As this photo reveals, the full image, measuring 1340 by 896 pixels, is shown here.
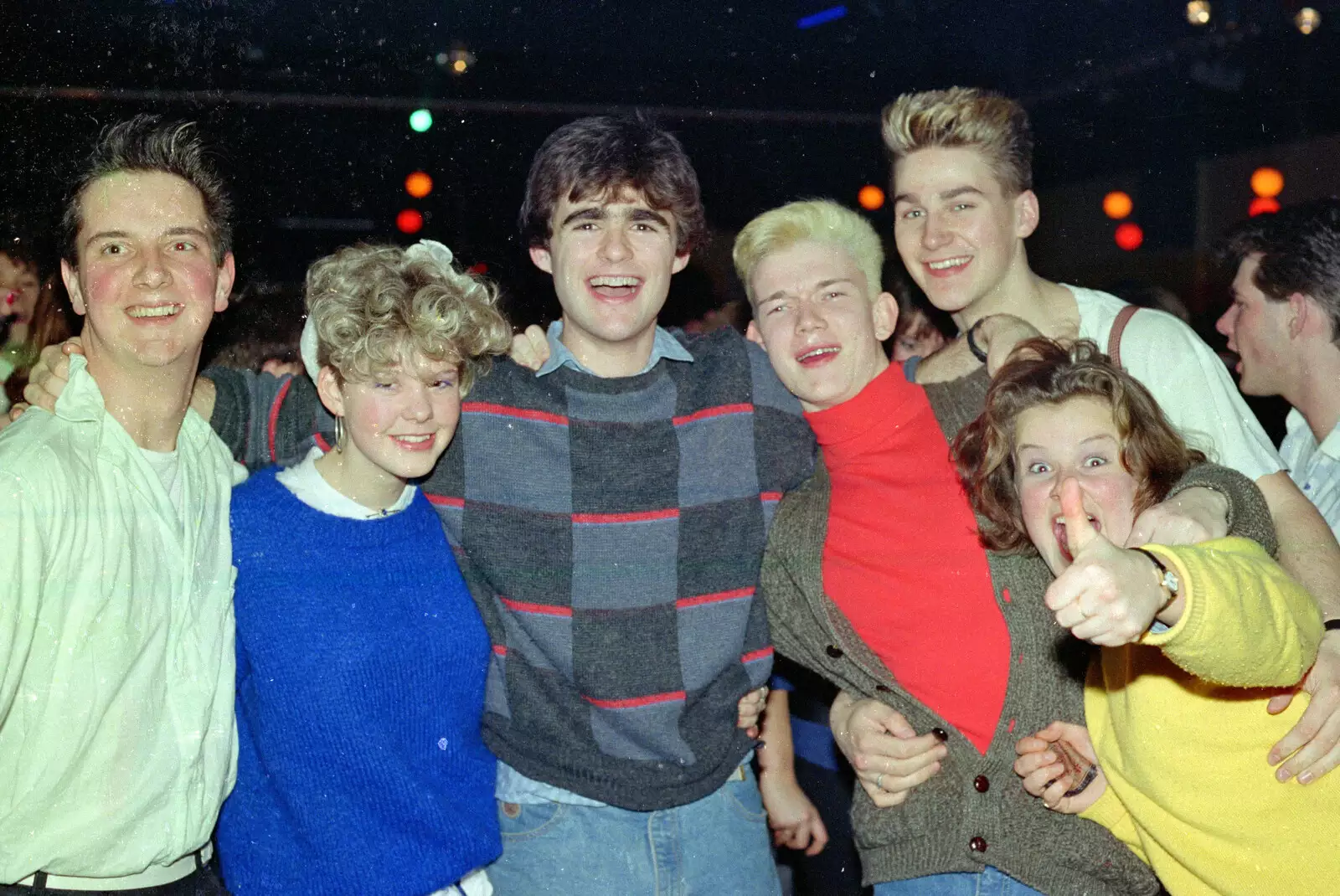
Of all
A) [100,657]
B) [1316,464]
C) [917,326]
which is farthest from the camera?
[917,326]

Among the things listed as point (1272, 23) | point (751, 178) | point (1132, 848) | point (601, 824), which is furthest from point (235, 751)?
point (1272, 23)

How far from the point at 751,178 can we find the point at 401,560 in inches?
132

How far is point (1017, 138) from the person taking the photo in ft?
7.73

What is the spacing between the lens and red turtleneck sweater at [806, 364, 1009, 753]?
196 centimetres

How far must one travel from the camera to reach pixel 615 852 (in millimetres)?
1959

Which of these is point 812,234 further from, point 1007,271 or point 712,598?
point 712,598

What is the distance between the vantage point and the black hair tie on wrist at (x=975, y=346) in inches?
83.4

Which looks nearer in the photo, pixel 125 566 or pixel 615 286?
pixel 125 566

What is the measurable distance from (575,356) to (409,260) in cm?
38

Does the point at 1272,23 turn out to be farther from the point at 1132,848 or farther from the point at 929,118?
the point at 1132,848

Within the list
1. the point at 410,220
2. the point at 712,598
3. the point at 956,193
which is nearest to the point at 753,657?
the point at 712,598

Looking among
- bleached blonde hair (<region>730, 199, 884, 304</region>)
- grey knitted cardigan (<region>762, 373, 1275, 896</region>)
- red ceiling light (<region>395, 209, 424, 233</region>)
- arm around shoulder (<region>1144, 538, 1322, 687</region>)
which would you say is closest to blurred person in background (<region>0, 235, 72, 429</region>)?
bleached blonde hair (<region>730, 199, 884, 304</region>)

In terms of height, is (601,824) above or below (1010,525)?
below

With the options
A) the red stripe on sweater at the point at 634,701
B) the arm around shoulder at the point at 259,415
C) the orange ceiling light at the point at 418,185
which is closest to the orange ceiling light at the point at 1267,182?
the orange ceiling light at the point at 418,185
